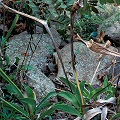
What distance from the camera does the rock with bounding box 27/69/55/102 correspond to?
2.26 m

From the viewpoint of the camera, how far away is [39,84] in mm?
2340

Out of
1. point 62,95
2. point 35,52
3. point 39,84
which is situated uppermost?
point 62,95

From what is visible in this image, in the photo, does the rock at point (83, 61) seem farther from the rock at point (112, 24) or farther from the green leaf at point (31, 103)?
the green leaf at point (31, 103)

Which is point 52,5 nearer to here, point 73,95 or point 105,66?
point 73,95

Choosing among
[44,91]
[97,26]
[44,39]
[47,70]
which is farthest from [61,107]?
[97,26]

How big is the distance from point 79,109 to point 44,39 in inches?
60.6

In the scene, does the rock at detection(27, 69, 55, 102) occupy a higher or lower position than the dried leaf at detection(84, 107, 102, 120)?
lower

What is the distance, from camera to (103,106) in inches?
57.9

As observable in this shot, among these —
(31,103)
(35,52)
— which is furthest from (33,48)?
(31,103)

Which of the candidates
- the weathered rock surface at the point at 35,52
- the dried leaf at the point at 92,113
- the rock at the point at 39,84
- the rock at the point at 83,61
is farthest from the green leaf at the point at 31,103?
the rock at the point at 83,61

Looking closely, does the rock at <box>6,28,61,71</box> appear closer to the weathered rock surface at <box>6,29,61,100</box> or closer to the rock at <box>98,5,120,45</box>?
the weathered rock surface at <box>6,29,61,100</box>

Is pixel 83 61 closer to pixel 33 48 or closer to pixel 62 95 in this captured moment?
pixel 33 48

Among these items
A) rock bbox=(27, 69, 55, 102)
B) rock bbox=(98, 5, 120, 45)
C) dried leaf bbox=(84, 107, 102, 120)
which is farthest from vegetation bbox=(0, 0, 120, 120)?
rock bbox=(98, 5, 120, 45)

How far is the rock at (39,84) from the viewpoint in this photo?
7.41 feet
